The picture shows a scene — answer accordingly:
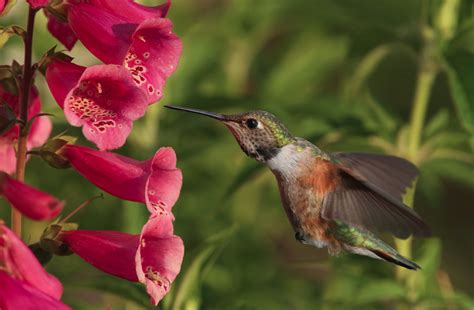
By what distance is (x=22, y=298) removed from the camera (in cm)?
204

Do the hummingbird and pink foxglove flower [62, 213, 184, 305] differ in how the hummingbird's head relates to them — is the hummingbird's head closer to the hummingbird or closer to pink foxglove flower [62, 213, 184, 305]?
the hummingbird

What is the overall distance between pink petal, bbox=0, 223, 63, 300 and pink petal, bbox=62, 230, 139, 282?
0.19 meters

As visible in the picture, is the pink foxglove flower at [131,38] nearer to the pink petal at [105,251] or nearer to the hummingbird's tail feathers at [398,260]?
the pink petal at [105,251]

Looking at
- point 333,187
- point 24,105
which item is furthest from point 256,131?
point 24,105

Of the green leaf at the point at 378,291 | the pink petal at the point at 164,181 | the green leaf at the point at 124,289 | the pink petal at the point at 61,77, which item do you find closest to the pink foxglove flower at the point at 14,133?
the pink petal at the point at 61,77

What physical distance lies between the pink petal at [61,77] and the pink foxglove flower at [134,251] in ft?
1.17

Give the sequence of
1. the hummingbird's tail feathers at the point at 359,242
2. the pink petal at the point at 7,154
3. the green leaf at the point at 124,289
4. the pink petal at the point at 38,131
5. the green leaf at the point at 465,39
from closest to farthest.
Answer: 1. the pink petal at the point at 7,154
2. the pink petal at the point at 38,131
3. the green leaf at the point at 124,289
4. the hummingbird's tail feathers at the point at 359,242
5. the green leaf at the point at 465,39

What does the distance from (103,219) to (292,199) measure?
Answer: 1318 millimetres

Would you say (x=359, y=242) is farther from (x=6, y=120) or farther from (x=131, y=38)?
(x=6, y=120)

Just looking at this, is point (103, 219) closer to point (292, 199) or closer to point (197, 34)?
point (197, 34)

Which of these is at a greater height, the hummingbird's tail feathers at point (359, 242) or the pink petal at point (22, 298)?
the pink petal at point (22, 298)

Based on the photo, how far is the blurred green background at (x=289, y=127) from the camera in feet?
11.0

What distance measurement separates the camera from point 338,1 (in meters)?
4.14

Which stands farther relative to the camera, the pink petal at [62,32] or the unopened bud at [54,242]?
the pink petal at [62,32]
